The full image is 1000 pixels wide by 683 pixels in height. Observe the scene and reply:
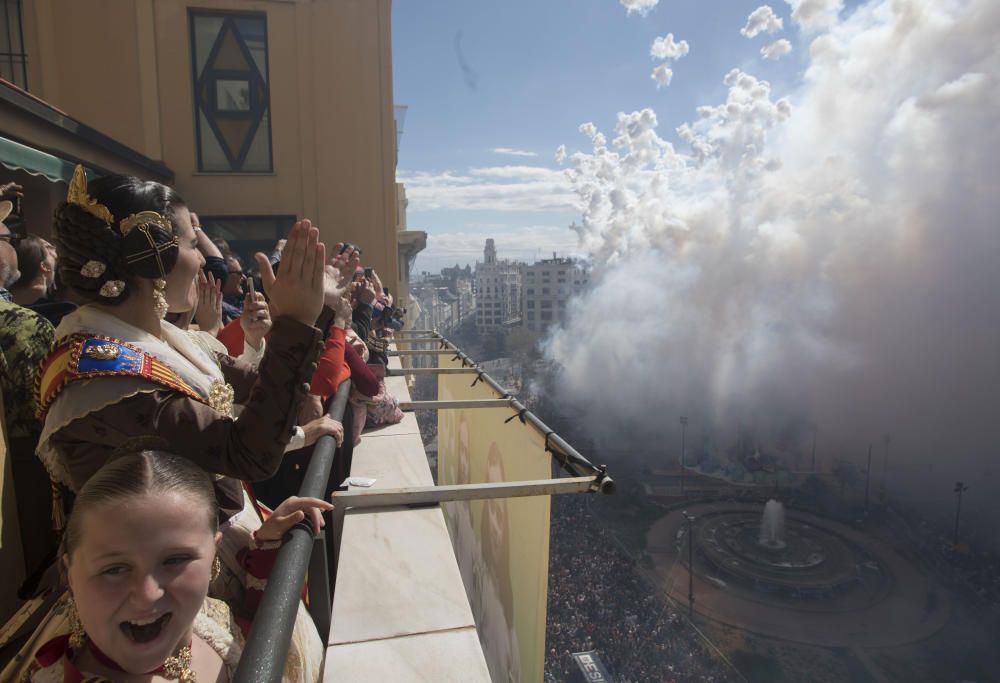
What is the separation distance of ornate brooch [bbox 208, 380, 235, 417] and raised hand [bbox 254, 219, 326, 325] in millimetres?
309

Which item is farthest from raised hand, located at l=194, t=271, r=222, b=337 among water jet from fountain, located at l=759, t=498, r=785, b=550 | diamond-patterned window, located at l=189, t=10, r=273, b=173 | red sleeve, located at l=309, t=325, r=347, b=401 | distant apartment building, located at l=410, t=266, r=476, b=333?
distant apartment building, located at l=410, t=266, r=476, b=333

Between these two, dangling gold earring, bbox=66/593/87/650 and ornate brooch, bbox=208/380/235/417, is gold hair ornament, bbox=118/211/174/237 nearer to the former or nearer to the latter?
ornate brooch, bbox=208/380/235/417

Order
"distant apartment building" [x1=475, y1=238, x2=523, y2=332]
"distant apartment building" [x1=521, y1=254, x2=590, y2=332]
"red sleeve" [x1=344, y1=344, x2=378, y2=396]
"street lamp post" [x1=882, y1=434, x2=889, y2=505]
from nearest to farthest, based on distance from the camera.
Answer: "red sleeve" [x1=344, y1=344, x2=378, y2=396], "street lamp post" [x1=882, y1=434, x2=889, y2=505], "distant apartment building" [x1=521, y1=254, x2=590, y2=332], "distant apartment building" [x1=475, y1=238, x2=523, y2=332]

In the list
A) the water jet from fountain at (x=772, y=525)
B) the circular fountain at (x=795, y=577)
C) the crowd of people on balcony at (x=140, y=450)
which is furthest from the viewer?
the water jet from fountain at (x=772, y=525)

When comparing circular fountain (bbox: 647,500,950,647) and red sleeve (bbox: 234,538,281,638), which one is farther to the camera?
circular fountain (bbox: 647,500,950,647)

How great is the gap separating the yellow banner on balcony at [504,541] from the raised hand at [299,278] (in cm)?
152

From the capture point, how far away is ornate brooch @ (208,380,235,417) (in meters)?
1.45

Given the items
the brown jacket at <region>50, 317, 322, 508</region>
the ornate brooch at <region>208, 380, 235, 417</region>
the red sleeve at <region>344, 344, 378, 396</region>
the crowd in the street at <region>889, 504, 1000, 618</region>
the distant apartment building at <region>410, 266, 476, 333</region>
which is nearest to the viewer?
the brown jacket at <region>50, 317, 322, 508</region>

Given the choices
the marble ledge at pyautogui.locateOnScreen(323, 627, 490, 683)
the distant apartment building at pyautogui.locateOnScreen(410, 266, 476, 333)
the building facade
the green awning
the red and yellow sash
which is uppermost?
the building facade

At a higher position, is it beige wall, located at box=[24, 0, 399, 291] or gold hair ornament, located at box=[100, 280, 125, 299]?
beige wall, located at box=[24, 0, 399, 291]

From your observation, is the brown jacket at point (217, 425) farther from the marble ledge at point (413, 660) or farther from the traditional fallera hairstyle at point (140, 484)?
the marble ledge at point (413, 660)

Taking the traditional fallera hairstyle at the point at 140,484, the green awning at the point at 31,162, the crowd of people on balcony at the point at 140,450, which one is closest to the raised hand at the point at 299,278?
the crowd of people on balcony at the point at 140,450

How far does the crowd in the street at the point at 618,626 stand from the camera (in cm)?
1446

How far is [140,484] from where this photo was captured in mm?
1012
